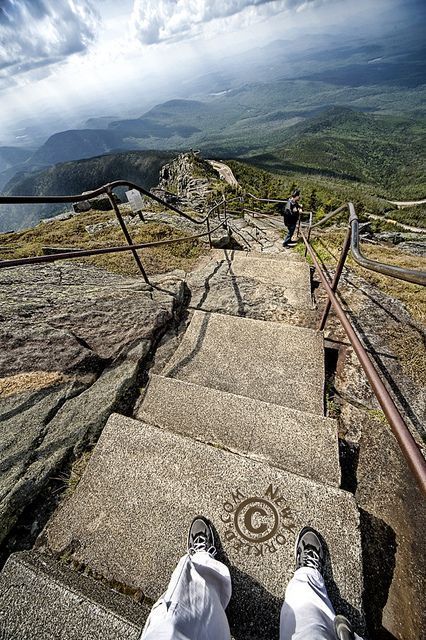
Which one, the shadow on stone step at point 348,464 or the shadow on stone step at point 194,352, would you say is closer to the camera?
the shadow on stone step at point 348,464

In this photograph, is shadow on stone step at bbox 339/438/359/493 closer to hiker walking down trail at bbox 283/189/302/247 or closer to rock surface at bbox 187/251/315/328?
rock surface at bbox 187/251/315/328

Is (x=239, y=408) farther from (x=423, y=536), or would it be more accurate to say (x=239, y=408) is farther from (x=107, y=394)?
(x=423, y=536)

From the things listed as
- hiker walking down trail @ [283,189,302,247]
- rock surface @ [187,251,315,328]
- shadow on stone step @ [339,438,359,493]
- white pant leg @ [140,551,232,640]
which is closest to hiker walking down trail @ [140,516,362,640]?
white pant leg @ [140,551,232,640]

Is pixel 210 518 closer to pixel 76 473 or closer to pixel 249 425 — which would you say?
pixel 249 425

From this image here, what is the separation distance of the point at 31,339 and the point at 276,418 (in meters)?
2.37

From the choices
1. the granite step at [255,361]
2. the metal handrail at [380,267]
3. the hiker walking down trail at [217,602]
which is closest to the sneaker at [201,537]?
the hiker walking down trail at [217,602]

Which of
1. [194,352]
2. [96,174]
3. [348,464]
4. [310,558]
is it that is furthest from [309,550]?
[96,174]

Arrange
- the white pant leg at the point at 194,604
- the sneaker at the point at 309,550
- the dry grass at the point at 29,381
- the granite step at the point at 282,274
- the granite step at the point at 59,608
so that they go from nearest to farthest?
the white pant leg at the point at 194,604, the granite step at the point at 59,608, the sneaker at the point at 309,550, the dry grass at the point at 29,381, the granite step at the point at 282,274

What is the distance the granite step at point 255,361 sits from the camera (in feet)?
9.60

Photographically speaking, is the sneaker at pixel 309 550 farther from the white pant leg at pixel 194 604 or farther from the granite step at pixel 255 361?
the granite step at pixel 255 361

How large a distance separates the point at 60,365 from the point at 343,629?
2.67 metres

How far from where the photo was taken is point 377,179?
116125 mm

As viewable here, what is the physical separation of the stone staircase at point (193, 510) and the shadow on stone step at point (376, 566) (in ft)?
0.64

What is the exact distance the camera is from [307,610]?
1527 millimetres
